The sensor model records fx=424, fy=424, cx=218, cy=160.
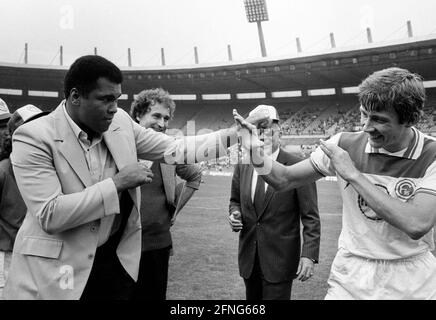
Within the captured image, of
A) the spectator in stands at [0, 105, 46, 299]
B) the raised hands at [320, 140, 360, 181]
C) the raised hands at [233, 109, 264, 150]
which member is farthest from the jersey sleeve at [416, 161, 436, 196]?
the spectator in stands at [0, 105, 46, 299]

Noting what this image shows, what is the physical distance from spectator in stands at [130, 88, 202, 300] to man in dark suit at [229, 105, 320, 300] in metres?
0.60

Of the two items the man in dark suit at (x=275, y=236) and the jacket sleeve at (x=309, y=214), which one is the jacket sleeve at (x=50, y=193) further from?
the jacket sleeve at (x=309, y=214)

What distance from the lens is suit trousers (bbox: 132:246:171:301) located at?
135 inches

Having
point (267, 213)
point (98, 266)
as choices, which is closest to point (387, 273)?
point (267, 213)

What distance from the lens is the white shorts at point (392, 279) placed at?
2283 millimetres

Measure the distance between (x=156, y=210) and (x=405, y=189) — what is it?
78.7 inches

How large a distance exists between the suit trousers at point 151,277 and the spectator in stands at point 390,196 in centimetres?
155

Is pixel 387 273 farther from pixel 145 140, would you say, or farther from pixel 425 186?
pixel 145 140

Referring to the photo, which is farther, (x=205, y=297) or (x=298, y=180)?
(x=205, y=297)

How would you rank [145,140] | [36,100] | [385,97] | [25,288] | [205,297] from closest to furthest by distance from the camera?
[25,288], [385,97], [145,140], [205,297], [36,100]

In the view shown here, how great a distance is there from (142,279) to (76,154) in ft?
5.30

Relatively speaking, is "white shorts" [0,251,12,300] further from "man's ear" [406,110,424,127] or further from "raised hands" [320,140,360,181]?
"man's ear" [406,110,424,127]

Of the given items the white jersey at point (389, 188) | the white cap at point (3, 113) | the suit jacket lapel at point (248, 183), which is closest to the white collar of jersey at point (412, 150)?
the white jersey at point (389, 188)

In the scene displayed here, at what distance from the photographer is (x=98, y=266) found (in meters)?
2.30
